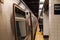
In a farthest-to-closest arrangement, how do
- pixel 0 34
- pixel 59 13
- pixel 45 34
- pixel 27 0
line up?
1. pixel 45 34
2. pixel 27 0
3. pixel 59 13
4. pixel 0 34

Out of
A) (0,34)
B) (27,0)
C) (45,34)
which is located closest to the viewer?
(0,34)

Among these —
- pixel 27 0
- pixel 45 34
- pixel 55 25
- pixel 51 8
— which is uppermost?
pixel 27 0

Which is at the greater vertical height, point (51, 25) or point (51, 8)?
point (51, 8)

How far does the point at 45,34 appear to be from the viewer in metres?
10.7

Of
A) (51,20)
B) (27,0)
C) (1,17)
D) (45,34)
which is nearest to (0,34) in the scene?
(1,17)

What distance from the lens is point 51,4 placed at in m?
3.71

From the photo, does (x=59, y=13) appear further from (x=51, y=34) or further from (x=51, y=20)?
(x=51, y=34)

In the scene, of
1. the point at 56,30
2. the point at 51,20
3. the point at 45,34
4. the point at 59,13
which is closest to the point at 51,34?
the point at 56,30

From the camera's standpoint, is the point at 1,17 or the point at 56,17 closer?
the point at 1,17

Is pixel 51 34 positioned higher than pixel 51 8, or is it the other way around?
pixel 51 8

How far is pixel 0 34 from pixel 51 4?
2829mm

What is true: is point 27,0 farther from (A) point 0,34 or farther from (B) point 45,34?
(B) point 45,34

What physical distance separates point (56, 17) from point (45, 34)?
7095mm

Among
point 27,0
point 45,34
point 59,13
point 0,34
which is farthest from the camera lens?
point 45,34
